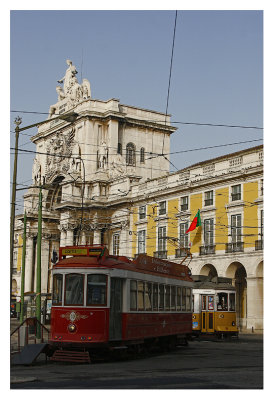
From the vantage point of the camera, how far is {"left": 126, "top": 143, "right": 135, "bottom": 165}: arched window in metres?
60.5

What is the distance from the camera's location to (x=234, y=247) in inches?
1619

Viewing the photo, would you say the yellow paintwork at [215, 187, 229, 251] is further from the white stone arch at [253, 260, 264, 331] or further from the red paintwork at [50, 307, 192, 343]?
the red paintwork at [50, 307, 192, 343]

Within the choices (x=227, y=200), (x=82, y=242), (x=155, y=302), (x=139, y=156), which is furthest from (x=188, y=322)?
Answer: (x=139, y=156)

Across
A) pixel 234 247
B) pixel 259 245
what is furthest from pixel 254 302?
pixel 234 247

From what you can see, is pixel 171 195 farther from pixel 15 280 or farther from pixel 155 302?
pixel 15 280

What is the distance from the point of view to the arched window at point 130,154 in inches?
2383

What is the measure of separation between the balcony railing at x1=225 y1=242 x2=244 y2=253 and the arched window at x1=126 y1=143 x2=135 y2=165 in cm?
2091

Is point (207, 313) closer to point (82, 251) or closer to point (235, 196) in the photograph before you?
point (235, 196)

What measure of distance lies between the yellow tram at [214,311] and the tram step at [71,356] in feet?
47.3

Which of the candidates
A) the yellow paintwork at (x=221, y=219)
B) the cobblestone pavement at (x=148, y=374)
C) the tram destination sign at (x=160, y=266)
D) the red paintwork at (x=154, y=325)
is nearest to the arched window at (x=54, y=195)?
the yellow paintwork at (x=221, y=219)

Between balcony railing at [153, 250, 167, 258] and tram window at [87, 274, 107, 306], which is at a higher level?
balcony railing at [153, 250, 167, 258]

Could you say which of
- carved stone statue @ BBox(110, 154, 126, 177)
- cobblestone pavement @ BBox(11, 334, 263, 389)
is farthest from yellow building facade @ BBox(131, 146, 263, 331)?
cobblestone pavement @ BBox(11, 334, 263, 389)

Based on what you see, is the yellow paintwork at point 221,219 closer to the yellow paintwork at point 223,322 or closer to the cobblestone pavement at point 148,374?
the yellow paintwork at point 223,322

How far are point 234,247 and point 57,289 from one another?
24517 millimetres
